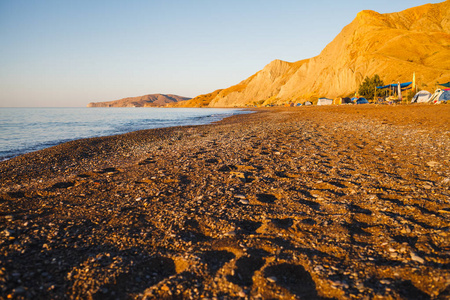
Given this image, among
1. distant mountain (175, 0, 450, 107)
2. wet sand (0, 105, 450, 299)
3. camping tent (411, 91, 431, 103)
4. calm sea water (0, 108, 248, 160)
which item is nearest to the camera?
wet sand (0, 105, 450, 299)

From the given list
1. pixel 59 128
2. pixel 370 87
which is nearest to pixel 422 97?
pixel 370 87

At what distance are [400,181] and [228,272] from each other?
6115mm

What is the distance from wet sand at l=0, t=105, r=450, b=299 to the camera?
3367mm

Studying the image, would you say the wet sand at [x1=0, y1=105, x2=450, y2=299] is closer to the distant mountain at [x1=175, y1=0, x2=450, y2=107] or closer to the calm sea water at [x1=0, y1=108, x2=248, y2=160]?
the calm sea water at [x1=0, y1=108, x2=248, y2=160]

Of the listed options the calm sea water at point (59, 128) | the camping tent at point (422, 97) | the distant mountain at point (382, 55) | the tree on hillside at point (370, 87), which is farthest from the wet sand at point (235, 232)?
the distant mountain at point (382, 55)

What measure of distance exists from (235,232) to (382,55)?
368 feet

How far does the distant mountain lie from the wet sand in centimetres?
7744

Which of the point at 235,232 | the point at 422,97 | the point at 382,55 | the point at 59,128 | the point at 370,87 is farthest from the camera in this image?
the point at 382,55

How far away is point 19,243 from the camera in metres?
4.45

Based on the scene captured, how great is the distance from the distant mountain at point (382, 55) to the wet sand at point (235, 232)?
77.4m

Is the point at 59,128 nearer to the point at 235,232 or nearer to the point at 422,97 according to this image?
the point at 235,232

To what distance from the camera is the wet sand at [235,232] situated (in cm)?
337

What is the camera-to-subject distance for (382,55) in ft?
302

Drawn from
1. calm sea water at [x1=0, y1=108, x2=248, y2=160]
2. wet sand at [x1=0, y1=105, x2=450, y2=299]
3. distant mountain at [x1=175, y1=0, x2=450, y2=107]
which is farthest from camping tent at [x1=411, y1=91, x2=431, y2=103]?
wet sand at [x1=0, y1=105, x2=450, y2=299]
